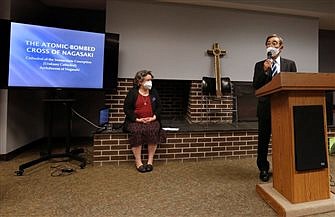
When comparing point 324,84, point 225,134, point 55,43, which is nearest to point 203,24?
point 225,134

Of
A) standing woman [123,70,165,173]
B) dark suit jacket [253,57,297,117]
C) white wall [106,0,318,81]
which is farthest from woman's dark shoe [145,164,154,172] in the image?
white wall [106,0,318,81]

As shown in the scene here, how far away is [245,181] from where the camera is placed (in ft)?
7.75

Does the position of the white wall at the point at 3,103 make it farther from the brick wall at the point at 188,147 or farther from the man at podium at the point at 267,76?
the man at podium at the point at 267,76

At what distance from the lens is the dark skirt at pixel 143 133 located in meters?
2.69

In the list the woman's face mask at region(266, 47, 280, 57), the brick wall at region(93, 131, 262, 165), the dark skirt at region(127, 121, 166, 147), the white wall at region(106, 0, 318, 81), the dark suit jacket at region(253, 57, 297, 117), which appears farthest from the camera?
the white wall at region(106, 0, 318, 81)

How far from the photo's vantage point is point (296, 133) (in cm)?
171

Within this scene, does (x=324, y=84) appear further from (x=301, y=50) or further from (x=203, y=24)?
(x=301, y=50)

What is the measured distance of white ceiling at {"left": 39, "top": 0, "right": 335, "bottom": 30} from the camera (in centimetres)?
366

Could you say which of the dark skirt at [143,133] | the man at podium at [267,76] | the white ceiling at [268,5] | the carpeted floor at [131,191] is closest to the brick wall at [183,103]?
the dark skirt at [143,133]

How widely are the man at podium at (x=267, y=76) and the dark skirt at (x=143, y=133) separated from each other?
3.59 feet

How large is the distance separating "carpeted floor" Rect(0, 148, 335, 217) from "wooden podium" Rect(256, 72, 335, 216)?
16 centimetres

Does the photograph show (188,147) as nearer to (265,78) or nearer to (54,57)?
(265,78)

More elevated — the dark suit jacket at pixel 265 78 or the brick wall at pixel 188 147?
the dark suit jacket at pixel 265 78

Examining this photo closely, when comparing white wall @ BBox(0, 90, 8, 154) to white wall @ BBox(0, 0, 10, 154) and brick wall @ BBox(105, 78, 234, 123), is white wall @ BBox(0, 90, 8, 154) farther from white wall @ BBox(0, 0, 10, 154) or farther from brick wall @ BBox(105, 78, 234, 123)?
brick wall @ BBox(105, 78, 234, 123)
